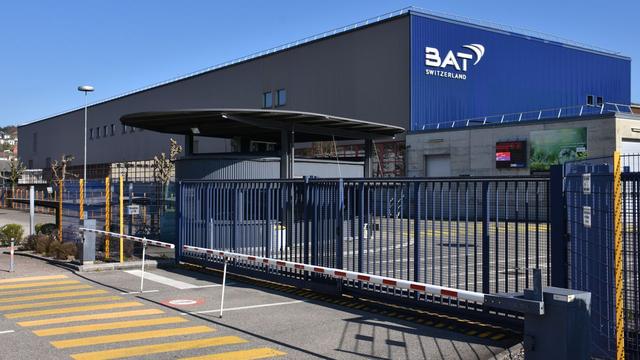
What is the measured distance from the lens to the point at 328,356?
7.07 metres

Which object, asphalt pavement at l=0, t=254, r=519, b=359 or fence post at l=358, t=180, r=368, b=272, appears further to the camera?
fence post at l=358, t=180, r=368, b=272

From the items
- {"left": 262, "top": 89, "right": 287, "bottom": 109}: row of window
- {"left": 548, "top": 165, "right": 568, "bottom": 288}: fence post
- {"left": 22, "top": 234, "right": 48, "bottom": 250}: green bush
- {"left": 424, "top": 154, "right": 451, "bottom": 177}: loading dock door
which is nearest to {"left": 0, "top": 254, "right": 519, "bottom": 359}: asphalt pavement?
{"left": 548, "top": 165, "right": 568, "bottom": 288}: fence post

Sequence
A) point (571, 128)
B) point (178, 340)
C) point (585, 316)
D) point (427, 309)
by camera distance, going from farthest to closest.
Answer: point (571, 128), point (427, 309), point (178, 340), point (585, 316)

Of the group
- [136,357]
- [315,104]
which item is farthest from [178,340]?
[315,104]

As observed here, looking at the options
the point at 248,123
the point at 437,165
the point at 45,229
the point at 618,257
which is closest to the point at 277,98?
the point at 437,165

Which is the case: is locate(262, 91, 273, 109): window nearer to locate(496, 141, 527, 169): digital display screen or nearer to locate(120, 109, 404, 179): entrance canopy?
locate(496, 141, 527, 169): digital display screen

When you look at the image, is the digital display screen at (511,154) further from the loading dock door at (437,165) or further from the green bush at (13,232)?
the green bush at (13,232)

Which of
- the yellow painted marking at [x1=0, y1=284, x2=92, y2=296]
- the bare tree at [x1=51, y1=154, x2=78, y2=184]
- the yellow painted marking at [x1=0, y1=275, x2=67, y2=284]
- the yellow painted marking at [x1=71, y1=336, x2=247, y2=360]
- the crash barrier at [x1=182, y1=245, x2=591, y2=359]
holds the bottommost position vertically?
the yellow painted marking at [x1=0, y1=275, x2=67, y2=284]

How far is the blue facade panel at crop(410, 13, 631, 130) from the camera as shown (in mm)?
41656

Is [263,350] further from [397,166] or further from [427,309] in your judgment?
[397,166]

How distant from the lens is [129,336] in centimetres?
800

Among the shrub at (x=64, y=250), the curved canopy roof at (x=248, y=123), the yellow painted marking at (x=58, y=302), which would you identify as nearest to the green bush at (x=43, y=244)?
the shrub at (x=64, y=250)

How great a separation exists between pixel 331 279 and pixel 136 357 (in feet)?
14.8

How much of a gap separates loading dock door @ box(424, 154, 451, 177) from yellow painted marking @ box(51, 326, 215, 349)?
31.3 metres
